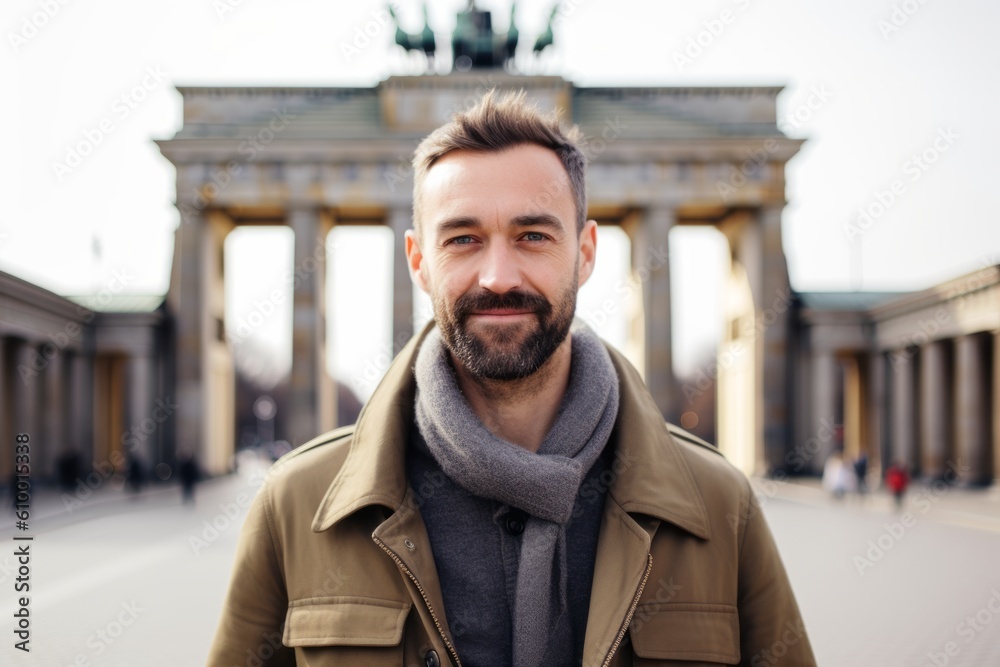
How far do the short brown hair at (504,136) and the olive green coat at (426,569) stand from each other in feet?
2.87

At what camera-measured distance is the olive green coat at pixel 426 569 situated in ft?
9.34

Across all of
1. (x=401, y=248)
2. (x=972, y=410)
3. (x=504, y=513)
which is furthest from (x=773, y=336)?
(x=504, y=513)

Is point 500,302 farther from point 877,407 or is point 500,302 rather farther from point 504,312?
point 877,407

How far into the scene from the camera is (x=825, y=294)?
48.0m

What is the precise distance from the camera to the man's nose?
9.37 feet

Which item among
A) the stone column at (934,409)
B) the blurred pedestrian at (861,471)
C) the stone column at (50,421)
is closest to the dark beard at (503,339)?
the blurred pedestrian at (861,471)

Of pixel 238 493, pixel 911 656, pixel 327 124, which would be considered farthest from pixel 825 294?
pixel 911 656

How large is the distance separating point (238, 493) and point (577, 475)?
35855mm

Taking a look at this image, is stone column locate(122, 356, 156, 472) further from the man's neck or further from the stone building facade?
the man's neck

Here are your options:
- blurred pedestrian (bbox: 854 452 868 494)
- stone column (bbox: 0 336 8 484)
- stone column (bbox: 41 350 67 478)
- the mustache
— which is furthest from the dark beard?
stone column (bbox: 41 350 67 478)

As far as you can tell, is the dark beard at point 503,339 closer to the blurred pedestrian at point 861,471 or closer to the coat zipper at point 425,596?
the coat zipper at point 425,596

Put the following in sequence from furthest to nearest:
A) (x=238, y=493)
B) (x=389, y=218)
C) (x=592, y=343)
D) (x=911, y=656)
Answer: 1. (x=389, y=218)
2. (x=238, y=493)
3. (x=911, y=656)
4. (x=592, y=343)

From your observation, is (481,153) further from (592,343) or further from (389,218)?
(389,218)

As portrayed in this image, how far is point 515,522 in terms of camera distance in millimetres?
2990
